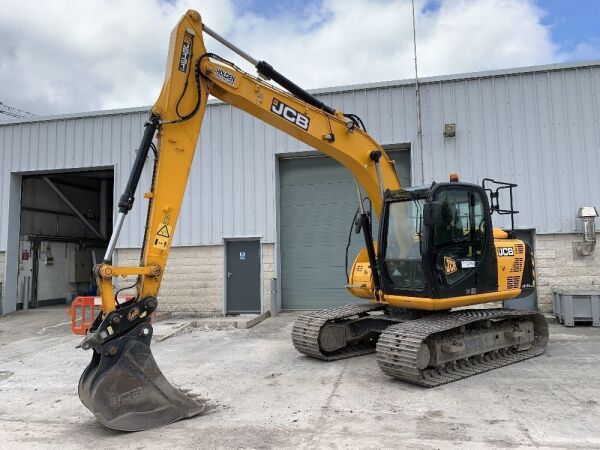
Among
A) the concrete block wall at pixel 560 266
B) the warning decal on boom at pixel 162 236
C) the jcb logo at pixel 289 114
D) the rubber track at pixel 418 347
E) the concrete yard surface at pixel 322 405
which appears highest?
the jcb logo at pixel 289 114

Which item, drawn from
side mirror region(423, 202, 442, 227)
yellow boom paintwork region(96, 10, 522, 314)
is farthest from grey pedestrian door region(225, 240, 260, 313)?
side mirror region(423, 202, 442, 227)

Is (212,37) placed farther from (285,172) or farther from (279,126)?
(285,172)

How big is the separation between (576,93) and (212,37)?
9442 millimetres

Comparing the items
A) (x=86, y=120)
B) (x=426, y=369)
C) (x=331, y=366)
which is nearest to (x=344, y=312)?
(x=331, y=366)

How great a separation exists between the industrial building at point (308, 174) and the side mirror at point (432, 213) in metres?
6.07

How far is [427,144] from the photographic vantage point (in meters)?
11.8

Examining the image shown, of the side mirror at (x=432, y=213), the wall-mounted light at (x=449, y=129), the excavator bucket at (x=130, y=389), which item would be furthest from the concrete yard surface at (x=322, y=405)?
the wall-mounted light at (x=449, y=129)

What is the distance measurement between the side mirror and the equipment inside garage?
41.0 feet

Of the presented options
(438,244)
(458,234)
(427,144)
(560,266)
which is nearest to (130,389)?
(438,244)

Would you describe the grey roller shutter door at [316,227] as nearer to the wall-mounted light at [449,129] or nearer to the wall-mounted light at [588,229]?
the wall-mounted light at [449,129]

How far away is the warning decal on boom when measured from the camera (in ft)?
16.1

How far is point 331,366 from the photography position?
269 inches

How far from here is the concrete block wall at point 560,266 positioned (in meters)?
10.8

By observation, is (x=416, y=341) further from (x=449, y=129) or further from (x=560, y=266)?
(x=449, y=129)
